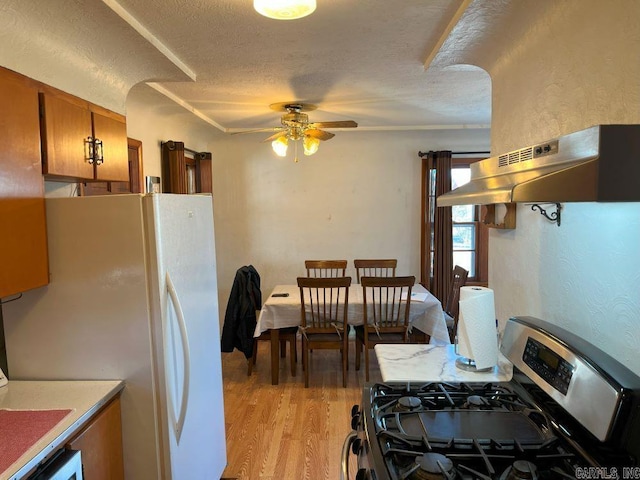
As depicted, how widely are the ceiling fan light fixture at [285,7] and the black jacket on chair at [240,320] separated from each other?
272 cm

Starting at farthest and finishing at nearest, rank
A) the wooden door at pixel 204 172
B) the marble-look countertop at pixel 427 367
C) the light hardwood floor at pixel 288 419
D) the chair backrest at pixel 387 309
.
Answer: the wooden door at pixel 204 172, the chair backrest at pixel 387 309, the light hardwood floor at pixel 288 419, the marble-look countertop at pixel 427 367

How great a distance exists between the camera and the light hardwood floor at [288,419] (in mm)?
2564

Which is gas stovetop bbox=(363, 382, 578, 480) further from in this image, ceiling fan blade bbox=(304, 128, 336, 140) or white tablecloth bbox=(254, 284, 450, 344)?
ceiling fan blade bbox=(304, 128, 336, 140)

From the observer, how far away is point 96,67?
84.7 inches

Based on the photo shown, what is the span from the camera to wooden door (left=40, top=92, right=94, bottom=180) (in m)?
1.68

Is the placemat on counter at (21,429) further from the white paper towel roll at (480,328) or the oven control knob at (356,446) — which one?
the white paper towel roll at (480,328)

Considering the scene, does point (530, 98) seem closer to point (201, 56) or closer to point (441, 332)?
point (201, 56)

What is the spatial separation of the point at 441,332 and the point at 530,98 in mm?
2222

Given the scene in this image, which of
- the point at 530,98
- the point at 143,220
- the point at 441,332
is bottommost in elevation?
the point at 441,332

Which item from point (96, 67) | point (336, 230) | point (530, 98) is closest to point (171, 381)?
point (96, 67)

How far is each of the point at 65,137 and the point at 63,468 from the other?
1267 mm

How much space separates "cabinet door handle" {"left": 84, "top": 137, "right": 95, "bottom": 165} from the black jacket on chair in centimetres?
207

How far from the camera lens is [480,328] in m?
1.70

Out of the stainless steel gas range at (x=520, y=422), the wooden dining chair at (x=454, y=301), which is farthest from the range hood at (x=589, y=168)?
the wooden dining chair at (x=454, y=301)
